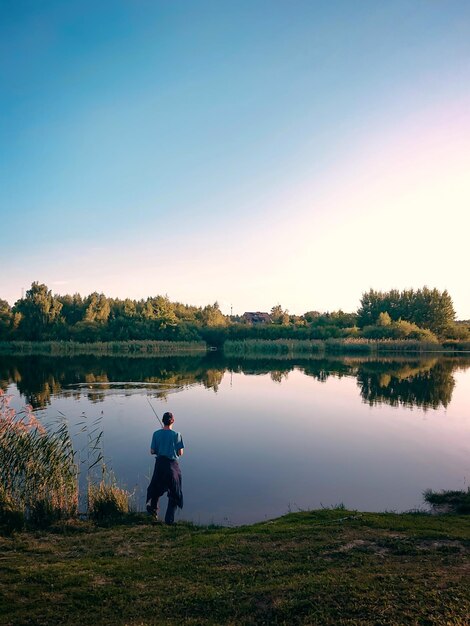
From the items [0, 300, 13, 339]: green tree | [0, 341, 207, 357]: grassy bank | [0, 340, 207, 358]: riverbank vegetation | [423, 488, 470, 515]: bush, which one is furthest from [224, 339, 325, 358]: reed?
[423, 488, 470, 515]: bush

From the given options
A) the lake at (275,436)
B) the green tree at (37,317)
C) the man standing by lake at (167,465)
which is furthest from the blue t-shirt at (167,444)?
the green tree at (37,317)

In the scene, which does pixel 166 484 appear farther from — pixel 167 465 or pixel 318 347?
pixel 318 347

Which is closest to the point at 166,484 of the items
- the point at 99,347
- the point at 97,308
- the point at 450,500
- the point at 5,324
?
the point at 450,500

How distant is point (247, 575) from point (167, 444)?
10.8 feet

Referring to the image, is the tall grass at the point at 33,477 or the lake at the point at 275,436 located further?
the lake at the point at 275,436

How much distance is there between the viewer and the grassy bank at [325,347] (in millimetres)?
64375

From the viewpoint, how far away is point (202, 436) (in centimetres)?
1458

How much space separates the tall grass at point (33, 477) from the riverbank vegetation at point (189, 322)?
198 feet

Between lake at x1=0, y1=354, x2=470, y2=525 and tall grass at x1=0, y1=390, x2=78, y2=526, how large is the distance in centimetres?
159

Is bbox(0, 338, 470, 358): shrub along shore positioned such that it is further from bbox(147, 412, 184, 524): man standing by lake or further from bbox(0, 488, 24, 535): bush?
bbox(0, 488, 24, 535): bush

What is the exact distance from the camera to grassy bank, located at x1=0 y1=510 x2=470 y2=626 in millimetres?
4129

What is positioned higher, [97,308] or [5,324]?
[97,308]

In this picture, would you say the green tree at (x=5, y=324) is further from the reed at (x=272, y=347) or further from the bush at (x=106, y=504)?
the bush at (x=106, y=504)

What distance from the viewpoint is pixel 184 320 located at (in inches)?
3366
